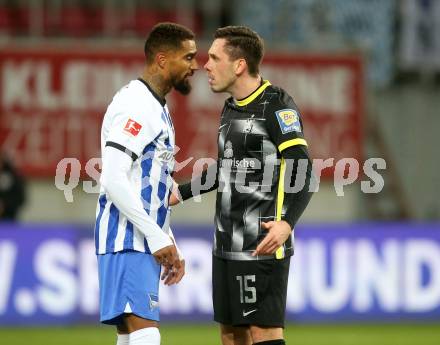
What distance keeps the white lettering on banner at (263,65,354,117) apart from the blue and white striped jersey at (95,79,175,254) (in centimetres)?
954

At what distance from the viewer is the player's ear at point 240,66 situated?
5.97m

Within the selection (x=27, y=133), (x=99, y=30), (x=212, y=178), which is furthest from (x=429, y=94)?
(x=212, y=178)

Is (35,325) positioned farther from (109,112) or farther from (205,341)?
(109,112)

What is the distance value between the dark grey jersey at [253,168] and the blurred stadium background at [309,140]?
4.39 m

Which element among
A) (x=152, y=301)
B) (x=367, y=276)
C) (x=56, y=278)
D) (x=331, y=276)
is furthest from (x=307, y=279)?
(x=152, y=301)

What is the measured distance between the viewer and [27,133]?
584 inches

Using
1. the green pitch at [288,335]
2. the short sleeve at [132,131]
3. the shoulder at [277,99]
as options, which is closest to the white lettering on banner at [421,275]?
the green pitch at [288,335]

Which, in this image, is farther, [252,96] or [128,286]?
[252,96]

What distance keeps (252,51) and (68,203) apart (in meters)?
9.62

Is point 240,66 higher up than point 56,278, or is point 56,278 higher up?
point 240,66

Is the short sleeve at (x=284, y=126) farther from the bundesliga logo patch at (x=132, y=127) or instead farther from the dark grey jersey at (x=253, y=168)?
the bundesliga logo patch at (x=132, y=127)

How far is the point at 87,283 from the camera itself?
11.1m

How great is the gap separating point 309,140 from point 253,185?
929 centimetres

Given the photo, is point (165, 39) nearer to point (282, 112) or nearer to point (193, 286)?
point (282, 112)
